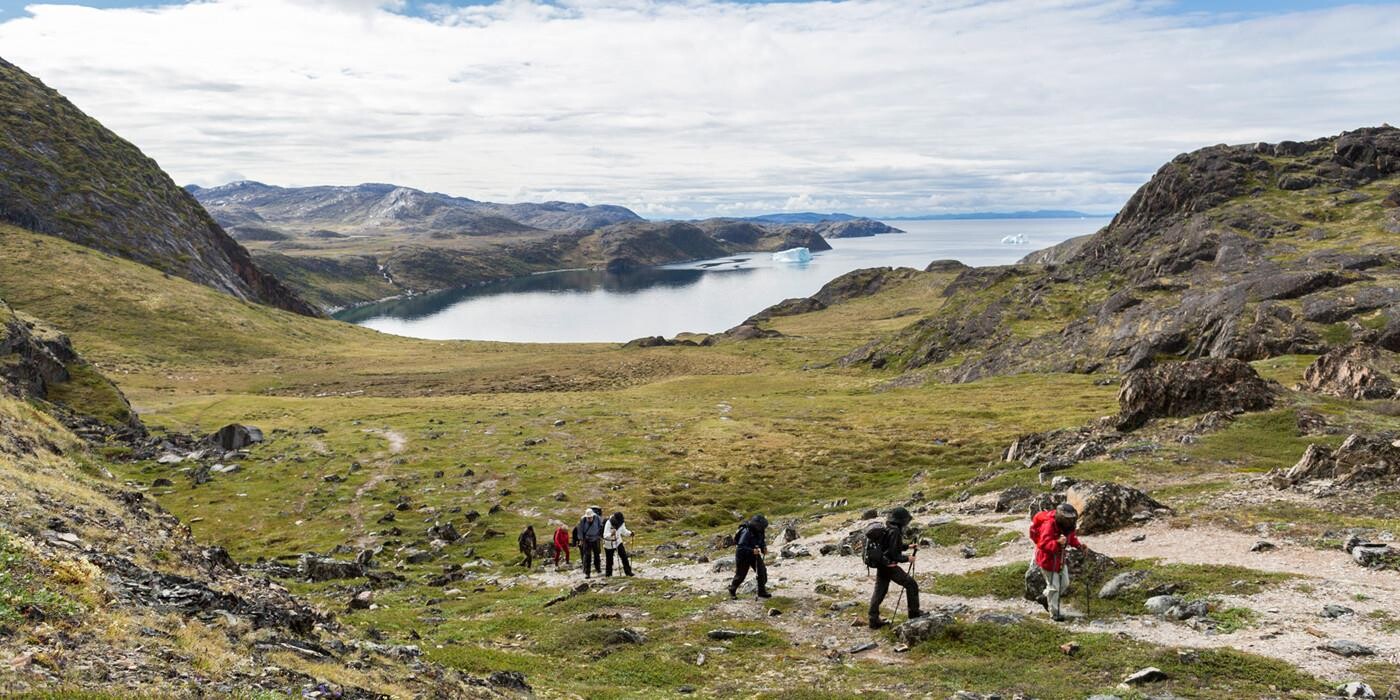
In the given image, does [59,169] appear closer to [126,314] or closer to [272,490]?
[126,314]

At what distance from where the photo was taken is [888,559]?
711 inches

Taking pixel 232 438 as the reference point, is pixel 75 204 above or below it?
above

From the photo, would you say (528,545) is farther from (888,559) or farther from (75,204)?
(75,204)

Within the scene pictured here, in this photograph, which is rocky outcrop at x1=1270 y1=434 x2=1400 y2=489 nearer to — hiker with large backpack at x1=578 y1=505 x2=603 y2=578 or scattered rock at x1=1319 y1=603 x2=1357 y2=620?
scattered rock at x1=1319 y1=603 x2=1357 y2=620

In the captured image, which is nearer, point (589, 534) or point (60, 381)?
point (589, 534)

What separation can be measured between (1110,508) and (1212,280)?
86.5 meters

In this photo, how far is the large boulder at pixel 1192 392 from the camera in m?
37.4

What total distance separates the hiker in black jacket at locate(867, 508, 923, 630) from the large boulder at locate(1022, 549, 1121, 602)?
3.04 metres

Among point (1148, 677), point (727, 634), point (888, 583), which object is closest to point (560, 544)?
point (727, 634)

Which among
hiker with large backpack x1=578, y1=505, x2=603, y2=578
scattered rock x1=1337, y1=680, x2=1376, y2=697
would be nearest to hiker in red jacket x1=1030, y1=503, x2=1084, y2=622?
scattered rock x1=1337, y1=680, x2=1376, y2=697

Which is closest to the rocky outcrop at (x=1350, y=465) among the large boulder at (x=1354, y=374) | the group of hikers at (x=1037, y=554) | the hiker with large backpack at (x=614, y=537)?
the group of hikers at (x=1037, y=554)

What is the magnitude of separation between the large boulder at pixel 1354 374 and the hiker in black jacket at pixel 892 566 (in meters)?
37.3

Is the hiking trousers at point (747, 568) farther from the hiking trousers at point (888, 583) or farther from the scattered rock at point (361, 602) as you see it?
the scattered rock at point (361, 602)

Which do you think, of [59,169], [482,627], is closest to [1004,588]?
[482,627]
